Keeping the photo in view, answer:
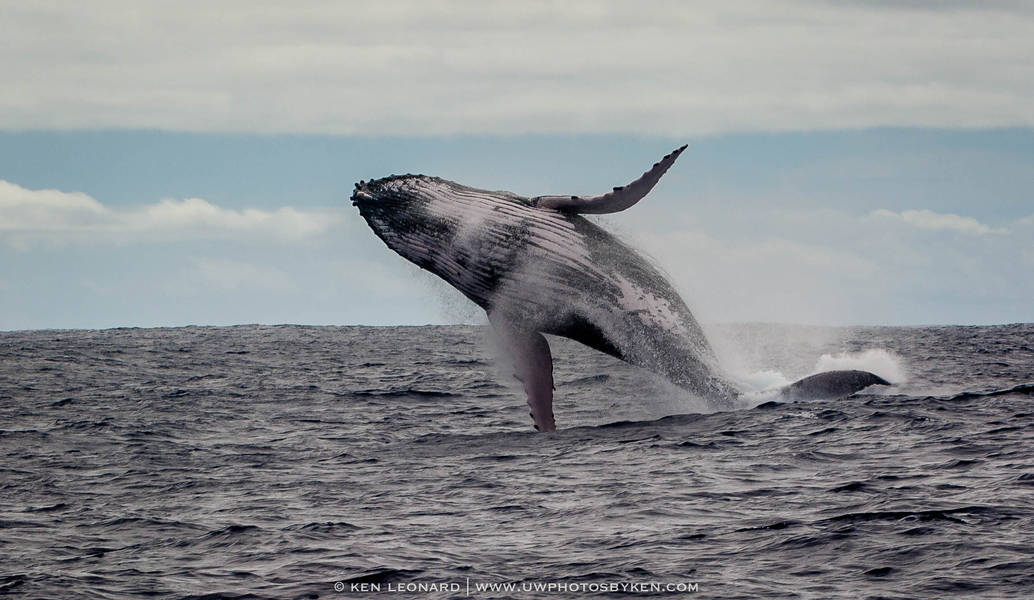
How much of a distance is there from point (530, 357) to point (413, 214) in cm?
224

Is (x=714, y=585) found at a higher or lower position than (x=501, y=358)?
lower

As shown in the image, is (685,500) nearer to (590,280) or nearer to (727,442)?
(727,442)

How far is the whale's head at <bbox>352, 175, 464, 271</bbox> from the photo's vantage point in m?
14.1

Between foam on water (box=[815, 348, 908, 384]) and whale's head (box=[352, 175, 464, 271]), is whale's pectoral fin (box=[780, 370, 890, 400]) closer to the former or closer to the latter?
foam on water (box=[815, 348, 908, 384])

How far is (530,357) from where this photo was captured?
14.3 meters

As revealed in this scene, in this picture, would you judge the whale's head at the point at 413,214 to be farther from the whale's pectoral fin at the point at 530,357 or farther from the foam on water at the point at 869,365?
the foam on water at the point at 869,365

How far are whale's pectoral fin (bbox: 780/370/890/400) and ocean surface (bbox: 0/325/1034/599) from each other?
1.02ft

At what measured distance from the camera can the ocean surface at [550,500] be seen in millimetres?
8469

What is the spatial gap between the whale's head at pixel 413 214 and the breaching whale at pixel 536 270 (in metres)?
0.01

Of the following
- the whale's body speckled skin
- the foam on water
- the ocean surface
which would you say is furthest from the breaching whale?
the foam on water

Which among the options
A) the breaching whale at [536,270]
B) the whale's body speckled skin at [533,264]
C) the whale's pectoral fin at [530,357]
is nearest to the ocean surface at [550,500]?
the whale's pectoral fin at [530,357]

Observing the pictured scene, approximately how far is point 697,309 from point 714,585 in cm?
804

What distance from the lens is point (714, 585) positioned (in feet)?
26.6

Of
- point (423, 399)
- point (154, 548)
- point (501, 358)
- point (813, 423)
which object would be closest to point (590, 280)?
point (501, 358)
